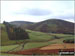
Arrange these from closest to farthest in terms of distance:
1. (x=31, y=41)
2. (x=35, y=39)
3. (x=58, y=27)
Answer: (x=31, y=41) < (x=35, y=39) < (x=58, y=27)

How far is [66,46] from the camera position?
16.6 meters

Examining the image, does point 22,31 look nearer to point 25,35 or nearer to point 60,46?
point 25,35

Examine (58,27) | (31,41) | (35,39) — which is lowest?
(31,41)

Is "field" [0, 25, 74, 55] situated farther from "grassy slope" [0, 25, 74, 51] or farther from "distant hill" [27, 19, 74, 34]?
"distant hill" [27, 19, 74, 34]

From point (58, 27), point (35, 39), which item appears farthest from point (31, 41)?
point (58, 27)

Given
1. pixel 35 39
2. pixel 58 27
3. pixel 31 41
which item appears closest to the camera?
pixel 31 41

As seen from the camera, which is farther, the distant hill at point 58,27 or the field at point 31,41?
the distant hill at point 58,27

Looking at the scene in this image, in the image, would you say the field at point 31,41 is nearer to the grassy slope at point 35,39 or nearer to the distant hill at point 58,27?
the grassy slope at point 35,39

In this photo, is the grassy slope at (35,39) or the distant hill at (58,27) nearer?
the grassy slope at (35,39)

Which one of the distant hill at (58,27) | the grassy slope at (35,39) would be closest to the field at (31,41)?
the grassy slope at (35,39)

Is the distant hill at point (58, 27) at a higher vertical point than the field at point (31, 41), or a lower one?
higher

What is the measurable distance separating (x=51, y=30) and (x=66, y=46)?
4993 millimetres

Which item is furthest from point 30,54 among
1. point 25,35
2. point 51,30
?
point 51,30

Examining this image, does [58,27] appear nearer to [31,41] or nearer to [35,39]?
[35,39]
